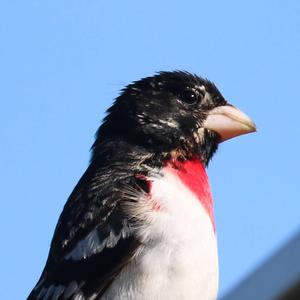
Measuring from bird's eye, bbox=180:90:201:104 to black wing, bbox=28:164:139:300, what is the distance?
978 mm

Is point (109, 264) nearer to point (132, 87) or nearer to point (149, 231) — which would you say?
point (149, 231)

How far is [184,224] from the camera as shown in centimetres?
324

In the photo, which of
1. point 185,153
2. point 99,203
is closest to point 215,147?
point 185,153

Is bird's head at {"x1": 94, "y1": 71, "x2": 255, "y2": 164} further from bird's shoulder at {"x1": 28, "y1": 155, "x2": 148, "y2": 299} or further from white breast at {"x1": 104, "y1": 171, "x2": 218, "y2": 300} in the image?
white breast at {"x1": 104, "y1": 171, "x2": 218, "y2": 300}

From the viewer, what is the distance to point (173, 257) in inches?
122

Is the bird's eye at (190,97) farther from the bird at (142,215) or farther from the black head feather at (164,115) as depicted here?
the bird at (142,215)

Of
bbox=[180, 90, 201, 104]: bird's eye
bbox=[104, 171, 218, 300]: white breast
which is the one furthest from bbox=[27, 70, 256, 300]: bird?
Answer: bbox=[180, 90, 201, 104]: bird's eye

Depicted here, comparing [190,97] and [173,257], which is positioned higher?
[190,97]

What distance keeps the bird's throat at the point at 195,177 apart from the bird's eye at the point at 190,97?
25.4 inches

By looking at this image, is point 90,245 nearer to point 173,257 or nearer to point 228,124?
point 173,257

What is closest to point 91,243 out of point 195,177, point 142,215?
point 142,215

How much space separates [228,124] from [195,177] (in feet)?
2.45

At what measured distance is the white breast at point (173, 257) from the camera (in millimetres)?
3068

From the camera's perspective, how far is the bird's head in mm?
4066
